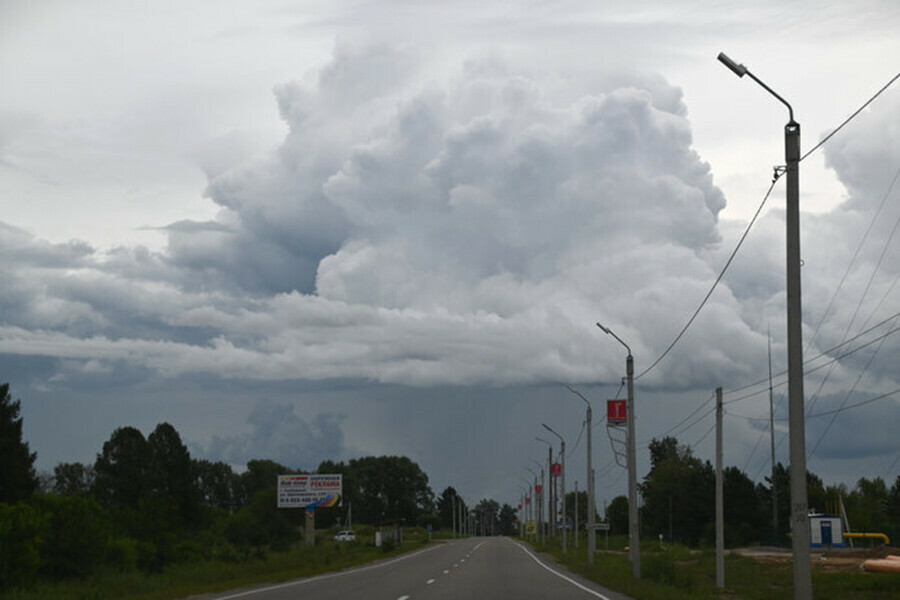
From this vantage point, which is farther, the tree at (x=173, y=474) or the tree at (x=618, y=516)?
the tree at (x=618, y=516)

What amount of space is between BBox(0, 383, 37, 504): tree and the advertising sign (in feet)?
114

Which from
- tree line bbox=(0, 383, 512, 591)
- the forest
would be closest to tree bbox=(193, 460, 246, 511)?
the forest

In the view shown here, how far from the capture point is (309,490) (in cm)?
9594

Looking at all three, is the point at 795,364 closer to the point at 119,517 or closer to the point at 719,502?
the point at 719,502

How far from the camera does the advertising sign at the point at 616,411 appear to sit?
1899 inches

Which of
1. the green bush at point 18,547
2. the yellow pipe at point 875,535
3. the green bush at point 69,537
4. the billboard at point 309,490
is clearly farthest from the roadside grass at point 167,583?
the yellow pipe at point 875,535

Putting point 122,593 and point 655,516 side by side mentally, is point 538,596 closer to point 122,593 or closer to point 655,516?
point 122,593

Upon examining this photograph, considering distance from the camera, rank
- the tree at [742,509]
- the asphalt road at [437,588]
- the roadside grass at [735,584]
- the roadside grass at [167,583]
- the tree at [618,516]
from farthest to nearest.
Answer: the tree at [618,516] < the tree at [742,509] < the roadside grass at [735,584] < the roadside grass at [167,583] < the asphalt road at [437,588]

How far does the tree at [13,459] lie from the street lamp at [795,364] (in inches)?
2103

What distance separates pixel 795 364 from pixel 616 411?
31422 millimetres

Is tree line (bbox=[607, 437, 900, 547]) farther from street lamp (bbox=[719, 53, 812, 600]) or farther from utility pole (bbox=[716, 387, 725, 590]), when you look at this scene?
street lamp (bbox=[719, 53, 812, 600])

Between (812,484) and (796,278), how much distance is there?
119172 mm

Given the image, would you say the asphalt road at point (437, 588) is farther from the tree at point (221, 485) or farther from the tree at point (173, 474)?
the tree at point (221, 485)

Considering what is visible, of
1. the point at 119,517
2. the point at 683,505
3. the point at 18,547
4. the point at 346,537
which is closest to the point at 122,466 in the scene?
the point at 346,537
